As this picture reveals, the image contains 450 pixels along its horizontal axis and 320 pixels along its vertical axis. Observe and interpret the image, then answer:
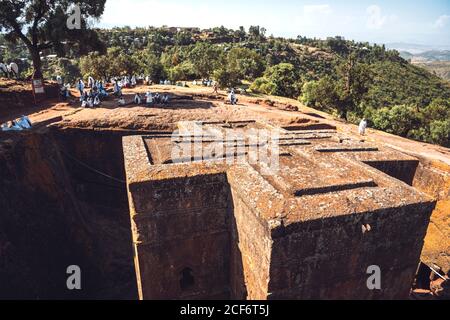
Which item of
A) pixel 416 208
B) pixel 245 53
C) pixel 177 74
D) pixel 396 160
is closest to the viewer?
pixel 416 208

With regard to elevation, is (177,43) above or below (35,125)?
above

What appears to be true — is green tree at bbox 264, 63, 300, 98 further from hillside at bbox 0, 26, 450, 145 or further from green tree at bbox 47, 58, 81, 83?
green tree at bbox 47, 58, 81, 83

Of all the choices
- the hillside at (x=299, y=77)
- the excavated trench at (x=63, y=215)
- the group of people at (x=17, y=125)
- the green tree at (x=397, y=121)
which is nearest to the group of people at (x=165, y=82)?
the hillside at (x=299, y=77)

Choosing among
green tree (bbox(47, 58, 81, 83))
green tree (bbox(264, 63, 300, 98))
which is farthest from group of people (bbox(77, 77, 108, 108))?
green tree (bbox(47, 58, 81, 83))

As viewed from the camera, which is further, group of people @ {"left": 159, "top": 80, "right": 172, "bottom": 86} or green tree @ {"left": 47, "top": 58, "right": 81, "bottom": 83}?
green tree @ {"left": 47, "top": 58, "right": 81, "bottom": 83}

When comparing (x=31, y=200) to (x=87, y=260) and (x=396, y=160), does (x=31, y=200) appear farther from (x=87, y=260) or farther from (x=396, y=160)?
(x=396, y=160)

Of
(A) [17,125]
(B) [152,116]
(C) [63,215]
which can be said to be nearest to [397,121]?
(B) [152,116]

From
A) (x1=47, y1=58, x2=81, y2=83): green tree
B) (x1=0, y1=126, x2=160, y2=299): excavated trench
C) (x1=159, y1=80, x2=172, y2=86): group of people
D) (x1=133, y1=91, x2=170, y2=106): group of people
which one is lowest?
(x1=0, y1=126, x2=160, y2=299): excavated trench

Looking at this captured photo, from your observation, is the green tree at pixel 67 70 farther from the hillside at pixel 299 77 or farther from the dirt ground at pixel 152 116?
the dirt ground at pixel 152 116
